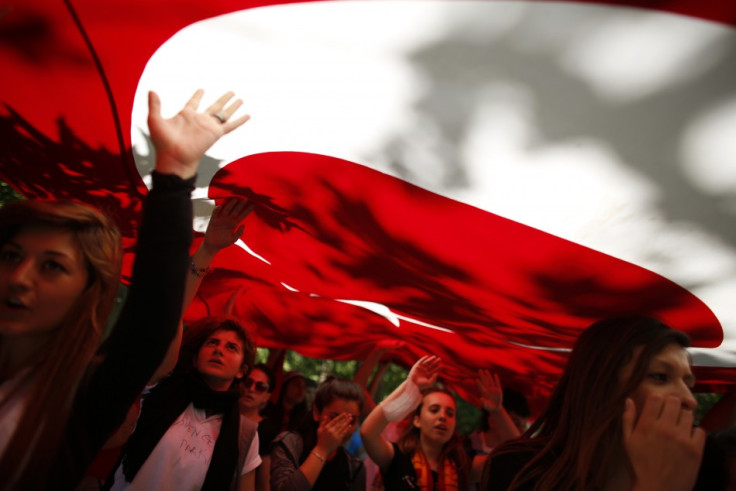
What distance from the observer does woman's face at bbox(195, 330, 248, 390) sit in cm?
279

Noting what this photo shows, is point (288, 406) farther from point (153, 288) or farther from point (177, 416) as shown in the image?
point (153, 288)

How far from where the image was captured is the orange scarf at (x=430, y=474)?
136 inches

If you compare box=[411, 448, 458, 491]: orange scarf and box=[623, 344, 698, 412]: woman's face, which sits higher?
box=[623, 344, 698, 412]: woman's face

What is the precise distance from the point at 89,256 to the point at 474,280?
1862 mm

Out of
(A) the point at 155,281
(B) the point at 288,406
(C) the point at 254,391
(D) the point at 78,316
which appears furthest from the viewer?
(B) the point at 288,406

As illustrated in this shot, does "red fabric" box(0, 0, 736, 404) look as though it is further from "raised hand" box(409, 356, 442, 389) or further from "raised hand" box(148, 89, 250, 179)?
"raised hand" box(148, 89, 250, 179)

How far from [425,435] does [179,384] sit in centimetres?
178

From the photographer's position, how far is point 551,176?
6.36ft

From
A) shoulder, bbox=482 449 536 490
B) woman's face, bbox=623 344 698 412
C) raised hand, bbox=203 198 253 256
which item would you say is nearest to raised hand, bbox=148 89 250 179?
raised hand, bbox=203 198 253 256

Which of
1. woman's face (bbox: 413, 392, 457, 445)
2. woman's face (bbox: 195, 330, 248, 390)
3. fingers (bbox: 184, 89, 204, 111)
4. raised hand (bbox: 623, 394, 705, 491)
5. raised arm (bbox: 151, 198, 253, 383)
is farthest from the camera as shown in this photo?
woman's face (bbox: 413, 392, 457, 445)

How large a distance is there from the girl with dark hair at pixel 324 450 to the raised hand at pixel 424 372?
17.8 inches

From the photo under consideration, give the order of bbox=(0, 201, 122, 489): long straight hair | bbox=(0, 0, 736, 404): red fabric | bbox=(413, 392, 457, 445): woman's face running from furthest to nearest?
bbox=(413, 392, 457, 445): woman's face → bbox=(0, 0, 736, 404): red fabric → bbox=(0, 201, 122, 489): long straight hair

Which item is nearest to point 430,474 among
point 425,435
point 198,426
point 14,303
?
point 425,435

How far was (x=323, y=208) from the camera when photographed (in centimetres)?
264
